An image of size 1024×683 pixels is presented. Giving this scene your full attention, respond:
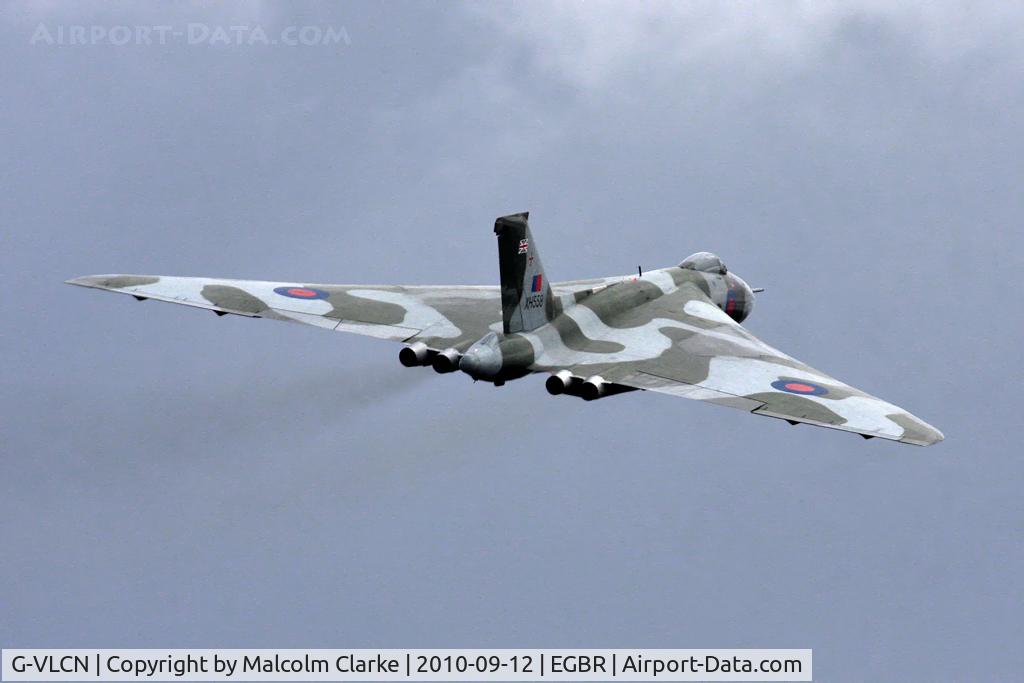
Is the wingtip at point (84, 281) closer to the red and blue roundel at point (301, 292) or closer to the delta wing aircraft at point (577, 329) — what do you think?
the delta wing aircraft at point (577, 329)

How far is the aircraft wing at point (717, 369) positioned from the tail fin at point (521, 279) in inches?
43.1

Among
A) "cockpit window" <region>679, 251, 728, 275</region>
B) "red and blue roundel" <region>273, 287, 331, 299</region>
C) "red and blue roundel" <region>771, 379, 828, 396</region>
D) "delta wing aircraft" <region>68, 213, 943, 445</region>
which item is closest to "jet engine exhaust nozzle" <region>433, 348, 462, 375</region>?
"delta wing aircraft" <region>68, 213, 943, 445</region>

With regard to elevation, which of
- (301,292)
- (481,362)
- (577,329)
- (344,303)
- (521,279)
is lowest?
(481,362)

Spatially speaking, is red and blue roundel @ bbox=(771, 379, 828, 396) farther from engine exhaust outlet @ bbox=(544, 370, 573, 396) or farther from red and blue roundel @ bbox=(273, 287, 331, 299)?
red and blue roundel @ bbox=(273, 287, 331, 299)

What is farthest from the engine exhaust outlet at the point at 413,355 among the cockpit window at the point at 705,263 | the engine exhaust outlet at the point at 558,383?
the cockpit window at the point at 705,263

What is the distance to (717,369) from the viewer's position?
161 feet

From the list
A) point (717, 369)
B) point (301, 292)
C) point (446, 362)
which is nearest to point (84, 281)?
point (301, 292)

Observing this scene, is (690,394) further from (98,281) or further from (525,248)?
(98,281)

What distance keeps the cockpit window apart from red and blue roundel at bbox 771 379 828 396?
31.3 ft

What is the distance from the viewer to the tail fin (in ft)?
156

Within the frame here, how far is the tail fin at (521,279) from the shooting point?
47688 millimetres

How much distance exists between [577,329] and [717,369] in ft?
13.3

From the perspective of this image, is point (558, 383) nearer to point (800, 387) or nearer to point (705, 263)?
point (800, 387)

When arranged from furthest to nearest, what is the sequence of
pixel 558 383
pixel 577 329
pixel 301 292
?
1. pixel 301 292
2. pixel 577 329
3. pixel 558 383
